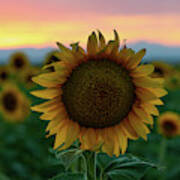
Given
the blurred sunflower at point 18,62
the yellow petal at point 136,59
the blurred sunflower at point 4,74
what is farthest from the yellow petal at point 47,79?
the blurred sunflower at point 18,62

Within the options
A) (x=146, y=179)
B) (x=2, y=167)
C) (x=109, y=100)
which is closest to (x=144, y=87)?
(x=109, y=100)

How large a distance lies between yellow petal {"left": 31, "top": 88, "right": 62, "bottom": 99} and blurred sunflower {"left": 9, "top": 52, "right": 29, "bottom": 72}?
8.81 metres

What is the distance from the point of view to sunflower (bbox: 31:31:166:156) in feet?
5.07

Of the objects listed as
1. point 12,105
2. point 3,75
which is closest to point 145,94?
point 12,105

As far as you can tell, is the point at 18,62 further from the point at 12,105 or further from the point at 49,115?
the point at 49,115

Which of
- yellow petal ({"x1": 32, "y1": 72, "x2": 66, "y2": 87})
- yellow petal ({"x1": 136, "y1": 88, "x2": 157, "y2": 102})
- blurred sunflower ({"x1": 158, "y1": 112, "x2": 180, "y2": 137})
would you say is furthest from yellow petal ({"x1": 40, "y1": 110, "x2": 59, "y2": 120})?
blurred sunflower ({"x1": 158, "y1": 112, "x2": 180, "y2": 137})

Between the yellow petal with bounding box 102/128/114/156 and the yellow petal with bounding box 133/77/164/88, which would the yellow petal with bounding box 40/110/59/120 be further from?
the yellow petal with bounding box 133/77/164/88

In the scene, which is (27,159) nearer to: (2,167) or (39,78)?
(2,167)

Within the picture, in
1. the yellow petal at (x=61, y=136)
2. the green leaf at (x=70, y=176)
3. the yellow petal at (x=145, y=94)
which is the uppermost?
the yellow petal at (x=145, y=94)

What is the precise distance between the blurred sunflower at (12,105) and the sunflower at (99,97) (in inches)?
209

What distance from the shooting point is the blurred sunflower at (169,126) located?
4.84 meters

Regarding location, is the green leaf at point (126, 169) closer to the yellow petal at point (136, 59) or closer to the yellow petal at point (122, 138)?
the yellow petal at point (122, 138)

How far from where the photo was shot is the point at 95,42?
58.0 inches

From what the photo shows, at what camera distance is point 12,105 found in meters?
6.87
